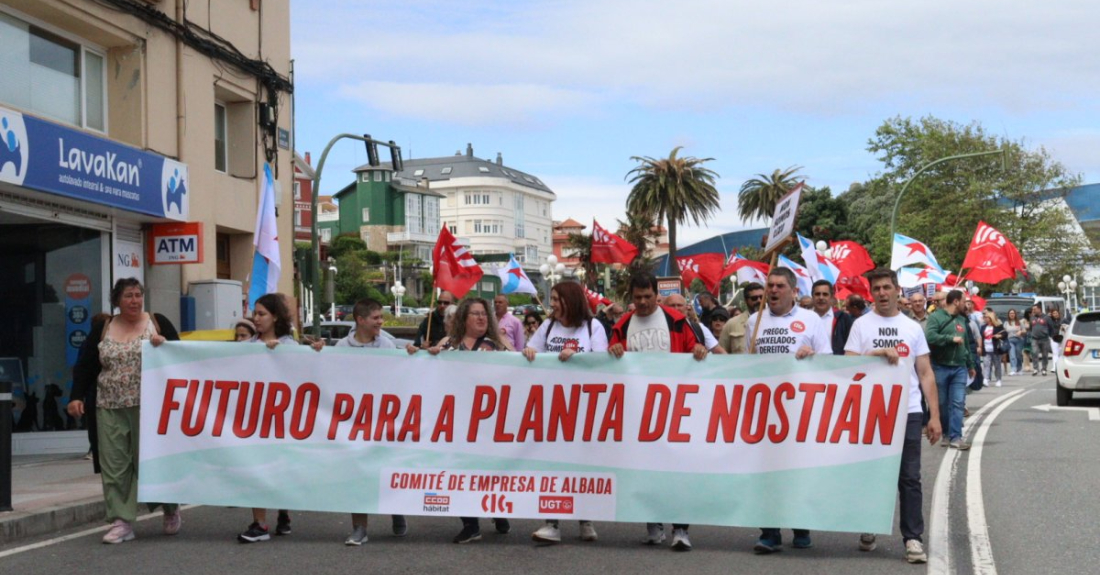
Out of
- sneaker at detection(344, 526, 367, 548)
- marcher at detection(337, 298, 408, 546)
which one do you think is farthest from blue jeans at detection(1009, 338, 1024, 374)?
sneaker at detection(344, 526, 367, 548)

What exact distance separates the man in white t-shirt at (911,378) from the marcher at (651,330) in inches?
40.9

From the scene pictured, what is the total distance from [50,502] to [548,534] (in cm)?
404

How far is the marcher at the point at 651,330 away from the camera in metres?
7.80

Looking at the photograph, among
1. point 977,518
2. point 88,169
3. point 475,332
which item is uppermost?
point 88,169

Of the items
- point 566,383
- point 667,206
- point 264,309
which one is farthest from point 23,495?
point 667,206

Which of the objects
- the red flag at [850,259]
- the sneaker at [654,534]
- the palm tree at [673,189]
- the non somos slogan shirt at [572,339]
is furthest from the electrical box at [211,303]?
the palm tree at [673,189]

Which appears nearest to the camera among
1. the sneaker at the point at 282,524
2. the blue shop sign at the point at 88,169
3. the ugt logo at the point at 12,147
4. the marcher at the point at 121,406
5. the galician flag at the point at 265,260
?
the marcher at the point at 121,406

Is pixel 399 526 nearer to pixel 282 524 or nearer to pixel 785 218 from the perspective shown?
pixel 282 524

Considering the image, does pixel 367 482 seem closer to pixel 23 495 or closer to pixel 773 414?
pixel 773 414

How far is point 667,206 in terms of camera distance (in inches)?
2350

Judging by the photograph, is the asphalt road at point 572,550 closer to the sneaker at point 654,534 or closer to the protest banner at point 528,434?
the sneaker at point 654,534

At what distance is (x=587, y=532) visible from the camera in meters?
7.96

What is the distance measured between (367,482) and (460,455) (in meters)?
0.62

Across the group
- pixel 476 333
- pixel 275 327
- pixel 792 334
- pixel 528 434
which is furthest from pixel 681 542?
pixel 275 327
